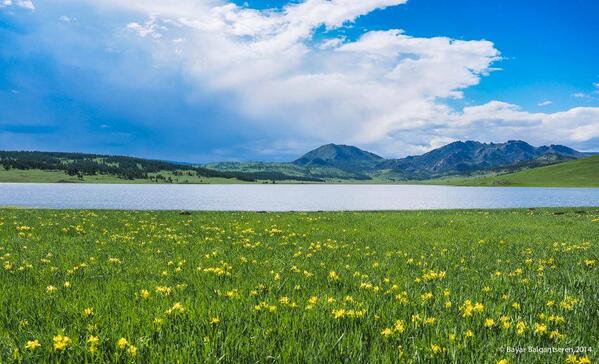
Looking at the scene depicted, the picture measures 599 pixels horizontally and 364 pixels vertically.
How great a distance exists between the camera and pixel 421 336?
5762mm

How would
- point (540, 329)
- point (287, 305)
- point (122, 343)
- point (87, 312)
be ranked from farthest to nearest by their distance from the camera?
point (287, 305) → point (87, 312) → point (540, 329) → point (122, 343)

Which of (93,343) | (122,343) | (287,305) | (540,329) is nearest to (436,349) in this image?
(540,329)

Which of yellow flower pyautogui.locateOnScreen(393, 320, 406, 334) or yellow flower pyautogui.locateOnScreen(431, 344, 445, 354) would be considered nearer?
yellow flower pyautogui.locateOnScreen(431, 344, 445, 354)

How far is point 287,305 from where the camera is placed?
23.1ft

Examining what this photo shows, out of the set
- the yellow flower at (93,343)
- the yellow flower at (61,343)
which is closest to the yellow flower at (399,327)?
the yellow flower at (93,343)

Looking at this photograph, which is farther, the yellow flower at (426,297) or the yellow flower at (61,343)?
the yellow flower at (426,297)

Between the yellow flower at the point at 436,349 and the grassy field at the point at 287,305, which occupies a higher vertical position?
the yellow flower at the point at 436,349

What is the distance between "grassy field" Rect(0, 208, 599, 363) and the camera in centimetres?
505

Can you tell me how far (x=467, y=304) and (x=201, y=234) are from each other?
1475 cm

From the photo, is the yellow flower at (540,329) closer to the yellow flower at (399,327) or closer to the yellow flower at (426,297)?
the yellow flower at (399,327)

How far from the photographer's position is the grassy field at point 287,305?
5.05m

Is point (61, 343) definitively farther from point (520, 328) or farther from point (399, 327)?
point (520, 328)

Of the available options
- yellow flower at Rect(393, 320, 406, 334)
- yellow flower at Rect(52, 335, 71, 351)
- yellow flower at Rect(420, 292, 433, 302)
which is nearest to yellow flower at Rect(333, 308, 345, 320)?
yellow flower at Rect(393, 320, 406, 334)

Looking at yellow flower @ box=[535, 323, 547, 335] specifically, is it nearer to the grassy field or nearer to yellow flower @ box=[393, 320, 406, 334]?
the grassy field
